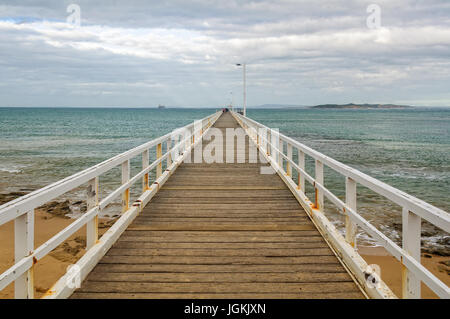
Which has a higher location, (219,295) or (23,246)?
(23,246)

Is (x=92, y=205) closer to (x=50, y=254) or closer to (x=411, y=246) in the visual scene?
(x=411, y=246)

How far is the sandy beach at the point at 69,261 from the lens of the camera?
729 centimetres

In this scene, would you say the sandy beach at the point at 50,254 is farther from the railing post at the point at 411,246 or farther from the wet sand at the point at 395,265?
the wet sand at the point at 395,265

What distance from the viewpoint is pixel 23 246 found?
265 centimetres

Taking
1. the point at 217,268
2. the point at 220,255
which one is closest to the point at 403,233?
the point at 217,268

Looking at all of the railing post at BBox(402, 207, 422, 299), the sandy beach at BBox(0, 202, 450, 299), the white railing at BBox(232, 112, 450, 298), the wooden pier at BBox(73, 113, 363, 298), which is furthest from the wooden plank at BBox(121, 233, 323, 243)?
the sandy beach at BBox(0, 202, 450, 299)

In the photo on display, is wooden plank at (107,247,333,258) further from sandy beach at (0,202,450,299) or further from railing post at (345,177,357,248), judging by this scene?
sandy beach at (0,202,450,299)

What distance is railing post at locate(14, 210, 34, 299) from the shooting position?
2631mm

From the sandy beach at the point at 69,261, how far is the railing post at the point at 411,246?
471 centimetres

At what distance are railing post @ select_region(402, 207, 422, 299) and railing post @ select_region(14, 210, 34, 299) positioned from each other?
2.82 m

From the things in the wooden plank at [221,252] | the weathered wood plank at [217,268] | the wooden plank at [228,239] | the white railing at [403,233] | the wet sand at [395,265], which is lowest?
the wet sand at [395,265]

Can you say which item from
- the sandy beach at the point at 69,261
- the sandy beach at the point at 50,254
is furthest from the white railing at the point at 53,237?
the sandy beach at the point at 69,261

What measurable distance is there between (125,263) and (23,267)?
1.51 metres

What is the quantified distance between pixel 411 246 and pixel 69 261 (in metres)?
7.75
